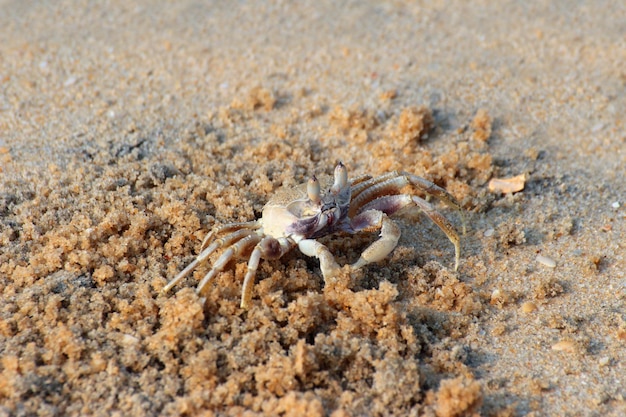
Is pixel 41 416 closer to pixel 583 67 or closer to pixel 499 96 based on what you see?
pixel 499 96

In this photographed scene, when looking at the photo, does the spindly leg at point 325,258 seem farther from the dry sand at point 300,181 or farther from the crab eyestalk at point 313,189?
the crab eyestalk at point 313,189

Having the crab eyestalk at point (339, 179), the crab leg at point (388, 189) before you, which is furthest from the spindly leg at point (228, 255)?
the crab leg at point (388, 189)

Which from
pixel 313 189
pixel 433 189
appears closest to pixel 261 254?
pixel 313 189

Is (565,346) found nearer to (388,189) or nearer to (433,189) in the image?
(433,189)

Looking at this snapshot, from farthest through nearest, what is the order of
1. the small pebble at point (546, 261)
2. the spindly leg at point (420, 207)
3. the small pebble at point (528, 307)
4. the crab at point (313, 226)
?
the small pebble at point (546, 261) → the spindly leg at point (420, 207) → the small pebble at point (528, 307) → the crab at point (313, 226)

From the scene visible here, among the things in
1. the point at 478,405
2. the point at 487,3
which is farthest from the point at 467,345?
the point at 487,3

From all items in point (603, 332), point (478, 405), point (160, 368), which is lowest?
point (603, 332)
